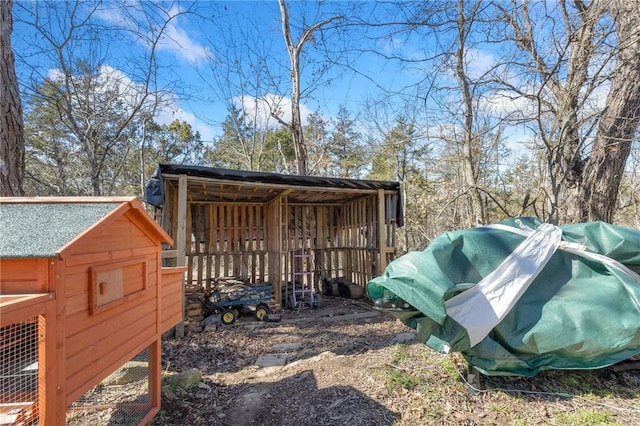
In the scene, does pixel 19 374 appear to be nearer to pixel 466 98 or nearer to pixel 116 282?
pixel 116 282

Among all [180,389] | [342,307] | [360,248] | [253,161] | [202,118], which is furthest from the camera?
[253,161]

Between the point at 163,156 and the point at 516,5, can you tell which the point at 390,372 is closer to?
the point at 516,5

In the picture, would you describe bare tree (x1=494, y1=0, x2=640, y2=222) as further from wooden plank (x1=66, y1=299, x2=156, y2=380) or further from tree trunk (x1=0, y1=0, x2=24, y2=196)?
tree trunk (x1=0, y1=0, x2=24, y2=196)

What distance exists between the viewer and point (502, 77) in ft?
16.4

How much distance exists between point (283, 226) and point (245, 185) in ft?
8.19

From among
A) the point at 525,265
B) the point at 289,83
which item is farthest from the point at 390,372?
the point at 289,83

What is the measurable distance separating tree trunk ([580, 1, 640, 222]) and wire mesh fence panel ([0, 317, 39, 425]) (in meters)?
5.84

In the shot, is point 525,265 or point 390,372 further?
point 390,372

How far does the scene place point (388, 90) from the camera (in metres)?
4.80

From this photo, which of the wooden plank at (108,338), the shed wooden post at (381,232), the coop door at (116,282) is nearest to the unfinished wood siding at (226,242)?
the shed wooden post at (381,232)

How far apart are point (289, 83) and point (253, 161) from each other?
599 cm

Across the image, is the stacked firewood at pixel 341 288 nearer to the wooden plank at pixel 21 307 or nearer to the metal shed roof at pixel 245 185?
the metal shed roof at pixel 245 185

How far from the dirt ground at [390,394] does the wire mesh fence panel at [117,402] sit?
205mm

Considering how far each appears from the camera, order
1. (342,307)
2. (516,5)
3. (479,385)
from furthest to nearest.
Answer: (342,307) → (516,5) → (479,385)
